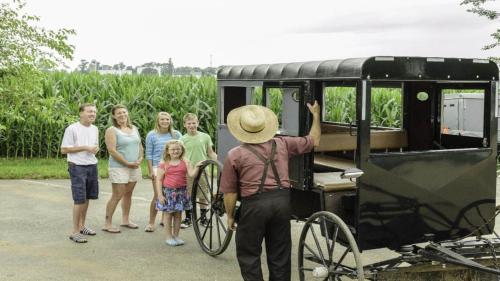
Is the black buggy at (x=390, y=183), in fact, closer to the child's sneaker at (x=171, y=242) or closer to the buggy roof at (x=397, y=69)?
the buggy roof at (x=397, y=69)

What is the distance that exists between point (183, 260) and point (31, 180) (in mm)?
6954

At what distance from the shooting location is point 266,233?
5.99 m

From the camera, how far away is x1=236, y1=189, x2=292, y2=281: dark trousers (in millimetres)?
5801

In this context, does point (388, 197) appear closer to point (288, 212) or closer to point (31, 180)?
point (288, 212)

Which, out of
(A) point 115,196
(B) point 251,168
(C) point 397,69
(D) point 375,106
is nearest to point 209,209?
(A) point 115,196

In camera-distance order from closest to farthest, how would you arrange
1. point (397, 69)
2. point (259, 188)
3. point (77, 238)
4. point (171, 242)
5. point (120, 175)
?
point (259, 188) → point (397, 69) → point (171, 242) → point (77, 238) → point (120, 175)

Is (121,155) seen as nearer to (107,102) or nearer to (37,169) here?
(37,169)

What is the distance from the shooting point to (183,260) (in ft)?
25.5

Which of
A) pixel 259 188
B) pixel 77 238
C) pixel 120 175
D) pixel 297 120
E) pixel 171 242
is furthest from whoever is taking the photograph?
pixel 120 175

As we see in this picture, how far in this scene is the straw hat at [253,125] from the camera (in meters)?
5.87

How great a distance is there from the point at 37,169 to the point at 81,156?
684cm

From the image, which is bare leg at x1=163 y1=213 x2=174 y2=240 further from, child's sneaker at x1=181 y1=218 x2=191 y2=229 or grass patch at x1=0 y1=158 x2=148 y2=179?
grass patch at x1=0 y1=158 x2=148 y2=179

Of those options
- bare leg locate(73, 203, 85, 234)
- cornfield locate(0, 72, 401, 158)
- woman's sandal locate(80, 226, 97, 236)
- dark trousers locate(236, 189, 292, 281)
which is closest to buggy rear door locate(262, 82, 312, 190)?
dark trousers locate(236, 189, 292, 281)

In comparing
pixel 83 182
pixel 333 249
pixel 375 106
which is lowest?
pixel 333 249
